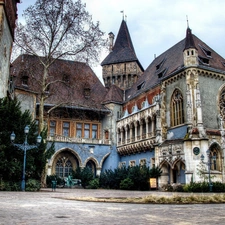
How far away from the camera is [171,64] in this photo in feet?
108

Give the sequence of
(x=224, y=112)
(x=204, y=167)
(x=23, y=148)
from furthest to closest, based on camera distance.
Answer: (x=224, y=112) → (x=204, y=167) → (x=23, y=148)

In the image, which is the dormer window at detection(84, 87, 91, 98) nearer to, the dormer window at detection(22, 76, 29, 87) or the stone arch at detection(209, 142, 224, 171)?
the dormer window at detection(22, 76, 29, 87)

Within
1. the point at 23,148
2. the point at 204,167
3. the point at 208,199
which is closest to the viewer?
the point at 208,199

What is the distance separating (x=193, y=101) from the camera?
27641 millimetres

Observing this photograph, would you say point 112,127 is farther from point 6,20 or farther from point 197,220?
point 197,220

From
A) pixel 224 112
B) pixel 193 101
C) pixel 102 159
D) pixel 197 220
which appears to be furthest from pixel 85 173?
pixel 197 220

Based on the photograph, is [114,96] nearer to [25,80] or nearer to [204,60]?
[25,80]

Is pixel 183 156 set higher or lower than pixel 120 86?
lower

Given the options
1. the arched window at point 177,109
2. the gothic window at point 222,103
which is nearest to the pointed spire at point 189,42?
the arched window at point 177,109

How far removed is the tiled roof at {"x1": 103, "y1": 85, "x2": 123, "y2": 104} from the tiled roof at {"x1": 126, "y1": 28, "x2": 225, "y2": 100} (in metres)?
1.21

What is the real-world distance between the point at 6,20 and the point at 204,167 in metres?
19.5

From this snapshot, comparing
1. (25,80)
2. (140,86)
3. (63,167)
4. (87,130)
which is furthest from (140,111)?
(25,80)

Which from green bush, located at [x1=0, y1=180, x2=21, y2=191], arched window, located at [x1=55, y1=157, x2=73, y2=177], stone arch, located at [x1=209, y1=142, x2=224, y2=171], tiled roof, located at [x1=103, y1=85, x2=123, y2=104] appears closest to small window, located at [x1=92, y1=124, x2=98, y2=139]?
tiled roof, located at [x1=103, y1=85, x2=123, y2=104]

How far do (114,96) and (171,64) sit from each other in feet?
31.4
